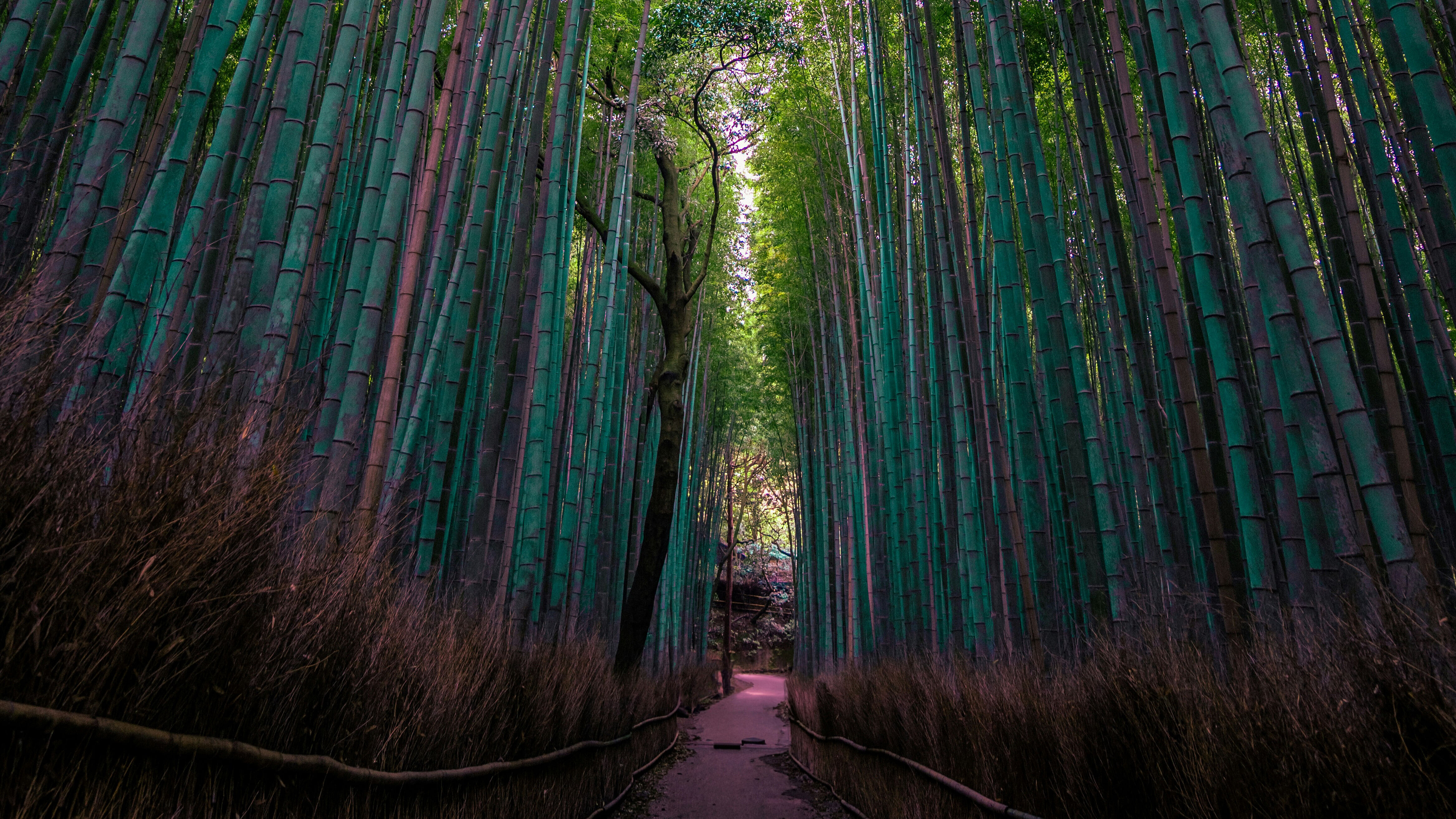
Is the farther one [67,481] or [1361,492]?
[1361,492]

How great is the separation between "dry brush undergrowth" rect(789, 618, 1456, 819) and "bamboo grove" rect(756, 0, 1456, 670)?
0.38 ft

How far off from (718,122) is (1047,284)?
5.36 m

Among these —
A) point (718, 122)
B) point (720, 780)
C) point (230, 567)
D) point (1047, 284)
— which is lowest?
point (720, 780)

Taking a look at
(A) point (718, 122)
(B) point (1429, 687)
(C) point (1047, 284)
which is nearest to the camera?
(B) point (1429, 687)

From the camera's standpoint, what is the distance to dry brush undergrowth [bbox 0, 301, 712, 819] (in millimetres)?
754

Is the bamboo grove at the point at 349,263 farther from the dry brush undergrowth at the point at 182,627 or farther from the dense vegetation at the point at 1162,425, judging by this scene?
the dense vegetation at the point at 1162,425

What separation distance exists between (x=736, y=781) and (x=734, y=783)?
0.20 feet

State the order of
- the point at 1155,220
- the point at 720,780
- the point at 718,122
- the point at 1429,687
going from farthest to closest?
the point at 718,122
the point at 720,780
the point at 1155,220
the point at 1429,687

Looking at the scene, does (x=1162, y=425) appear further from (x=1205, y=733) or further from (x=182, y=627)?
(x=182, y=627)

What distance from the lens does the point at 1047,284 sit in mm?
2627

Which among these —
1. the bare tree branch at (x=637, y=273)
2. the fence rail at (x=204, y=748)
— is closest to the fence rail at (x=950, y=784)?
the fence rail at (x=204, y=748)

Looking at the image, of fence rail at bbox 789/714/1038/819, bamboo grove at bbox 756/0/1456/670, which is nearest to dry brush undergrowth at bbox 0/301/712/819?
fence rail at bbox 789/714/1038/819

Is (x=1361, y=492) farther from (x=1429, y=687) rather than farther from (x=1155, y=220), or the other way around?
(x=1155, y=220)

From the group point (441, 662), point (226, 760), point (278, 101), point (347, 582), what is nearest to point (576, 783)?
point (441, 662)
